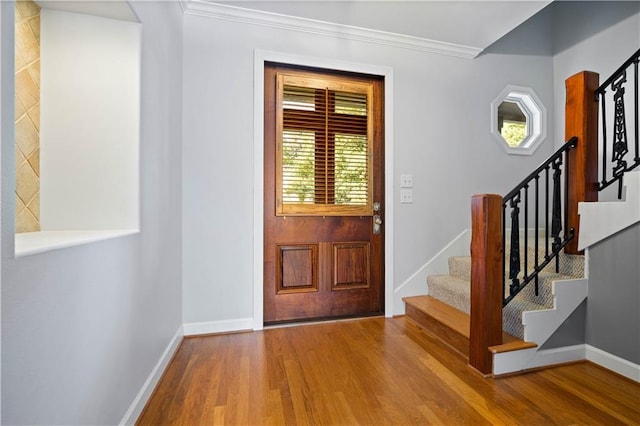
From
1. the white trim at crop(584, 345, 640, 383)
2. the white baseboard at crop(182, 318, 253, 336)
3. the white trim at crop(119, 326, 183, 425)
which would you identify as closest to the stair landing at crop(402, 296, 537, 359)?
the white trim at crop(584, 345, 640, 383)

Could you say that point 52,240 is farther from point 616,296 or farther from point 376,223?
point 616,296

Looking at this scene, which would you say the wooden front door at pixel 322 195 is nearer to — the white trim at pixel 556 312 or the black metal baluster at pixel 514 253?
the black metal baluster at pixel 514 253

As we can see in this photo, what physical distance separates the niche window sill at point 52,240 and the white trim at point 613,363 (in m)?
2.87

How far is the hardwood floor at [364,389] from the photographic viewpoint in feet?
4.36

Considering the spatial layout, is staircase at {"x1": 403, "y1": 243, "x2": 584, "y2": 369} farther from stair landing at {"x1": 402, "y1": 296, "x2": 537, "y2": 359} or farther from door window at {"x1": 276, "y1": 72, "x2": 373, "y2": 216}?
door window at {"x1": 276, "y1": 72, "x2": 373, "y2": 216}

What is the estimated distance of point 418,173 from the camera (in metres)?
2.69

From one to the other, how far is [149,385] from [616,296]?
111 inches

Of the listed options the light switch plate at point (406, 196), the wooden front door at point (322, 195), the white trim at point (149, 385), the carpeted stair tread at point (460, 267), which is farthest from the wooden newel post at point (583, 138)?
the white trim at point (149, 385)

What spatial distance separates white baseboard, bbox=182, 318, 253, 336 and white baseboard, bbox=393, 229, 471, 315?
53.0 inches

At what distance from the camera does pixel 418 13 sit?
2.27 meters

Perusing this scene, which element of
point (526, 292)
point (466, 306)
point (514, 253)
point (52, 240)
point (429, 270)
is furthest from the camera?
point (429, 270)

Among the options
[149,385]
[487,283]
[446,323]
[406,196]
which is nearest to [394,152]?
[406,196]

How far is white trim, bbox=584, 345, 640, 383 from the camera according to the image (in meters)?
1.65

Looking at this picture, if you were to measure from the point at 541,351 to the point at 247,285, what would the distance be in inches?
83.0
